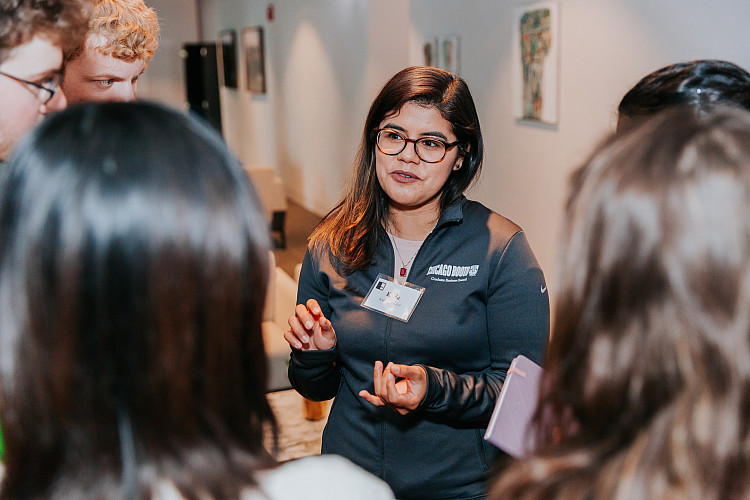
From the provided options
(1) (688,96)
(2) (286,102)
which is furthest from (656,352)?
(2) (286,102)

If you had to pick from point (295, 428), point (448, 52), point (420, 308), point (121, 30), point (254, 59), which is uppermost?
point (254, 59)

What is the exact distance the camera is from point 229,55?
11805mm

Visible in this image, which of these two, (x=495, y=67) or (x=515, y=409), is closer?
(x=515, y=409)

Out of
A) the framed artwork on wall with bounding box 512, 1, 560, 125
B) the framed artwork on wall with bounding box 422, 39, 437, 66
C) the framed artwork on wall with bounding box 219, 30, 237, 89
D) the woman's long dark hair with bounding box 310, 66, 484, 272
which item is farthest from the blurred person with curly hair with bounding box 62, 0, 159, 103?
the framed artwork on wall with bounding box 219, 30, 237, 89

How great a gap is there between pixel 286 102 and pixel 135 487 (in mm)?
9435

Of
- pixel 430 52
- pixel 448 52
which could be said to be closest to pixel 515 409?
pixel 448 52

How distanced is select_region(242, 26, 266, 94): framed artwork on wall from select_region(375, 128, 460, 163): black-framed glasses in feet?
29.8

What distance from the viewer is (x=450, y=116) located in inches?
67.7

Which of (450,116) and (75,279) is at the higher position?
(450,116)

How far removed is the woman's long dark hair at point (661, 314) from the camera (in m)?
0.60

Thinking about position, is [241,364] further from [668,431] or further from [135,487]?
[668,431]

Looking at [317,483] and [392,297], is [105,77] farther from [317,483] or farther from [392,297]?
[317,483]

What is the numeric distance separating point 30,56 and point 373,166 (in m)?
1.02

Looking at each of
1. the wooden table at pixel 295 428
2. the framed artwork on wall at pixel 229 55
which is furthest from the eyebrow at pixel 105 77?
the framed artwork on wall at pixel 229 55
